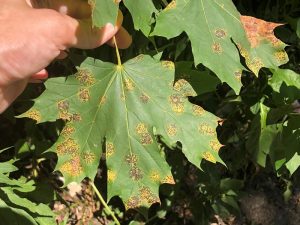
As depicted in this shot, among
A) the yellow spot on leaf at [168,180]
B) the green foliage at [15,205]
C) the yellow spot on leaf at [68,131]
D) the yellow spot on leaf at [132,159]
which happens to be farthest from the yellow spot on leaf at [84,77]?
the green foliage at [15,205]

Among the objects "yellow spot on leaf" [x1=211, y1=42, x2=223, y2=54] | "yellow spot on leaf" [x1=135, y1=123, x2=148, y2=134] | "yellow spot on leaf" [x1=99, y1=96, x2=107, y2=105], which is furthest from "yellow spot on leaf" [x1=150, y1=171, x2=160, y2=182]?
"yellow spot on leaf" [x1=211, y1=42, x2=223, y2=54]

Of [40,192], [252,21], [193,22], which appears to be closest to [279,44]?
[252,21]

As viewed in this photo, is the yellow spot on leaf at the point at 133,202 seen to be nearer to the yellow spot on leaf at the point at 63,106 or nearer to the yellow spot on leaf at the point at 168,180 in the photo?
the yellow spot on leaf at the point at 168,180

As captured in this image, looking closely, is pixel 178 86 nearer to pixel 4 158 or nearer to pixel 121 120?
pixel 121 120

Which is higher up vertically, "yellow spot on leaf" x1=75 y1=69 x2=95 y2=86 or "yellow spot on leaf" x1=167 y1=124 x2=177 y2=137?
"yellow spot on leaf" x1=75 y1=69 x2=95 y2=86

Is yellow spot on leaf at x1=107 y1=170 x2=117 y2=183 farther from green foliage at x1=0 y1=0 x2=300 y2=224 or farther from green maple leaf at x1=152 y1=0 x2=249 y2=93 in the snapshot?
green maple leaf at x1=152 y1=0 x2=249 y2=93

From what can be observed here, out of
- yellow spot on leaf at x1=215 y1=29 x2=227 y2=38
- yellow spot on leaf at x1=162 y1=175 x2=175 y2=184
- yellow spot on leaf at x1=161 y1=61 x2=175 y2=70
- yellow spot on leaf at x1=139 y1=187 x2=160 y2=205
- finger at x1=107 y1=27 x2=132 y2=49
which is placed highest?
yellow spot on leaf at x1=215 y1=29 x2=227 y2=38
